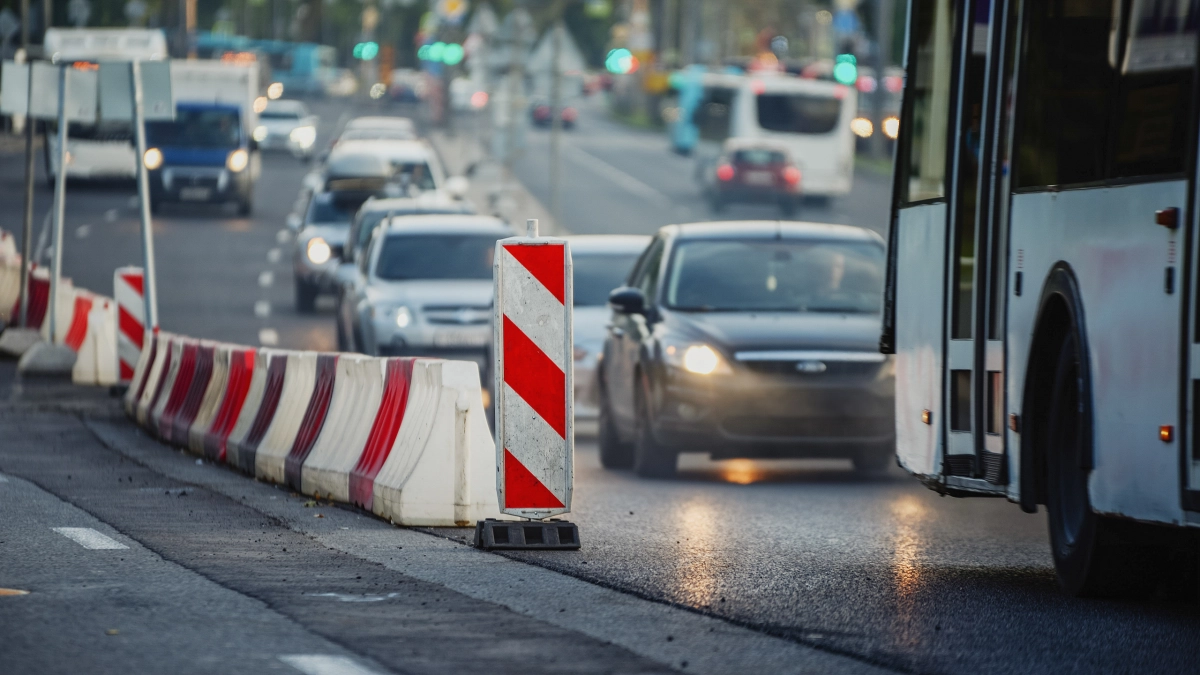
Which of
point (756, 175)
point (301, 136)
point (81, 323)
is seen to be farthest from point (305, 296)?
point (301, 136)

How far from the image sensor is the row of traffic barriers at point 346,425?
10.4 metres

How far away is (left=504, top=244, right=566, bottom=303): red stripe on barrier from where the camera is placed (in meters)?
9.53

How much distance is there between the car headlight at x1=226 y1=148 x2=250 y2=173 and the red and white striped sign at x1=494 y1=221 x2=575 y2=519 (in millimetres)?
39475

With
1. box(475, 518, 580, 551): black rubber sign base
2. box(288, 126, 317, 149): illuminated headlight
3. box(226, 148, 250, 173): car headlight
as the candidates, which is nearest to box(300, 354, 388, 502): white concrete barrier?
box(475, 518, 580, 551): black rubber sign base

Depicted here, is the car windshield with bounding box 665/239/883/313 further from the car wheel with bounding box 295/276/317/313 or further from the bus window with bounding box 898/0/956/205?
the car wheel with bounding box 295/276/317/313

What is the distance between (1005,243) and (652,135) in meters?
88.0

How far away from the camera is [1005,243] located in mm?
9328

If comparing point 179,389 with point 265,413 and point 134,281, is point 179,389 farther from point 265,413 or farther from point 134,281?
point 134,281

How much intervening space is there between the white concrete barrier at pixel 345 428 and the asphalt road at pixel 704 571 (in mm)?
289

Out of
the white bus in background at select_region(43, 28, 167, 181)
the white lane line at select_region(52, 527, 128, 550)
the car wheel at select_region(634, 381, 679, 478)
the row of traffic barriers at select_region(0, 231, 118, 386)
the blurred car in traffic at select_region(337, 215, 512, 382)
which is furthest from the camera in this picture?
the white bus in background at select_region(43, 28, 167, 181)

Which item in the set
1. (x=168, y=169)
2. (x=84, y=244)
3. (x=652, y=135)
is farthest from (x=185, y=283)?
(x=652, y=135)

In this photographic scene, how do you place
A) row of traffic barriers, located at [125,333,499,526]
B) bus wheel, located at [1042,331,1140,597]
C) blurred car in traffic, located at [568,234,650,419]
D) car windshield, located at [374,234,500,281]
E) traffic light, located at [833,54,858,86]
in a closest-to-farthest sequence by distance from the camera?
1. bus wheel, located at [1042,331,1140,597]
2. row of traffic barriers, located at [125,333,499,526]
3. blurred car in traffic, located at [568,234,650,419]
4. car windshield, located at [374,234,500,281]
5. traffic light, located at [833,54,858,86]

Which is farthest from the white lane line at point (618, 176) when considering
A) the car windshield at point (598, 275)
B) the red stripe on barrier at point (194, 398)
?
the red stripe on barrier at point (194, 398)

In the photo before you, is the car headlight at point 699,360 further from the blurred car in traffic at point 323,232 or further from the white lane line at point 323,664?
the blurred car in traffic at point 323,232
